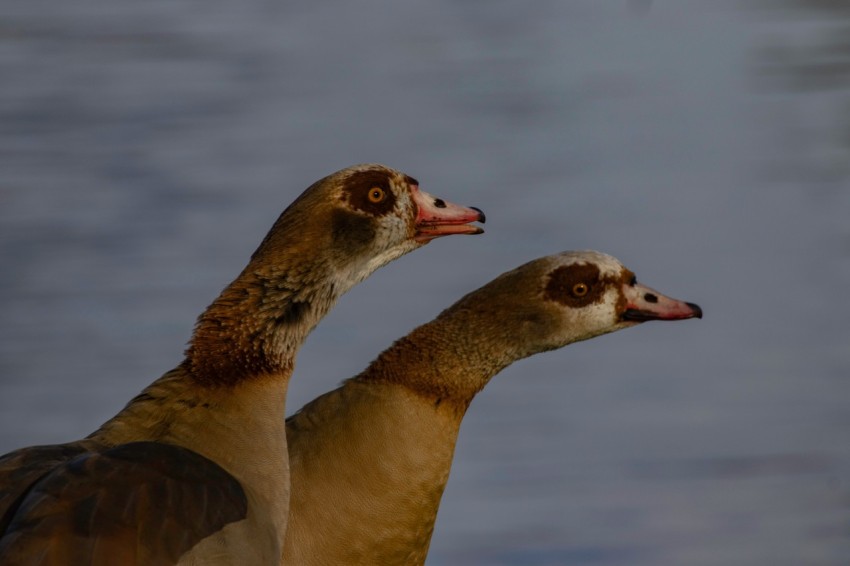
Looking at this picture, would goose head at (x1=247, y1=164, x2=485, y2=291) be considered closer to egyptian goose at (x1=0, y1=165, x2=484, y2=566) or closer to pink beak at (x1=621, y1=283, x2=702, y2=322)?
egyptian goose at (x1=0, y1=165, x2=484, y2=566)

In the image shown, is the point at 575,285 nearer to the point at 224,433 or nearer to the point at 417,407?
the point at 417,407

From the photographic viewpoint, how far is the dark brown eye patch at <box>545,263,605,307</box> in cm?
654

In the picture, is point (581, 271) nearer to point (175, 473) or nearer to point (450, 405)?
point (450, 405)

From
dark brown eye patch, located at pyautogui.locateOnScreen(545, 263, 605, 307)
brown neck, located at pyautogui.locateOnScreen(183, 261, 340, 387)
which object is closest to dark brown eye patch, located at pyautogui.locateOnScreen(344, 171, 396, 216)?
brown neck, located at pyautogui.locateOnScreen(183, 261, 340, 387)

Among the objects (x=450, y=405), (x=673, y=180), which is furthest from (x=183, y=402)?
(x=673, y=180)

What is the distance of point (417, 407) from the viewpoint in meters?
6.37

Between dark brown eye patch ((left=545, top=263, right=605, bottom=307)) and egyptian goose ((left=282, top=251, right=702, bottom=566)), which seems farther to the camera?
dark brown eye patch ((left=545, top=263, right=605, bottom=307))

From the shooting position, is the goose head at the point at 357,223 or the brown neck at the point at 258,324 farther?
the goose head at the point at 357,223

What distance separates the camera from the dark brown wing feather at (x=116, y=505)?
16.0 feet

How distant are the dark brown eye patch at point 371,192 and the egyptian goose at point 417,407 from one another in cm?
54

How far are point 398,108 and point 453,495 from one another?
5156mm

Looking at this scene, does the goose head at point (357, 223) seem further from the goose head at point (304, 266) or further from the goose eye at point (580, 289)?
the goose eye at point (580, 289)

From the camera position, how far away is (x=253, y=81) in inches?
575

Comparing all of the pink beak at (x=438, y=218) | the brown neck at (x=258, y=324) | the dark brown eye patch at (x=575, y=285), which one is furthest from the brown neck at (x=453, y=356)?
the brown neck at (x=258, y=324)
